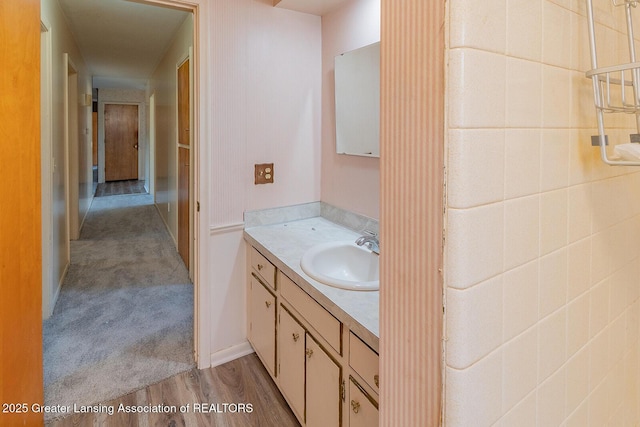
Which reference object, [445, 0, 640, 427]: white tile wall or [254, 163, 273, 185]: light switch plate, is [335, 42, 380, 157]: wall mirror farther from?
[445, 0, 640, 427]: white tile wall

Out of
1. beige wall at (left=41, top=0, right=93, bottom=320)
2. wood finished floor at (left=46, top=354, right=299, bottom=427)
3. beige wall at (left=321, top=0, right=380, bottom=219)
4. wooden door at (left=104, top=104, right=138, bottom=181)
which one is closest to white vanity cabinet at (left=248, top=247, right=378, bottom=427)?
wood finished floor at (left=46, top=354, right=299, bottom=427)

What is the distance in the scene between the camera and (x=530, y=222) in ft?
2.19

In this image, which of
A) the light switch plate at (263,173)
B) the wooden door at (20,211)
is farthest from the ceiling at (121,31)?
the wooden door at (20,211)

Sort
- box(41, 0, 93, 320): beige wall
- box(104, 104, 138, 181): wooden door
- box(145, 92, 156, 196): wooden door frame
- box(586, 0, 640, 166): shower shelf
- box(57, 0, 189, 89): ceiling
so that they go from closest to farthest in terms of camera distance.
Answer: box(586, 0, 640, 166): shower shelf → box(41, 0, 93, 320): beige wall → box(57, 0, 189, 89): ceiling → box(145, 92, 156, 196): wooden door frame → box(104, 104, 138, 181): wooden door

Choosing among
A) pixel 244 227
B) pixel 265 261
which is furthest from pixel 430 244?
pixel 244 227

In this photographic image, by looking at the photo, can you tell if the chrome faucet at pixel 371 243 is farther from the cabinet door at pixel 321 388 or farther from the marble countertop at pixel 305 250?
the cabinet door at pixel 321 388

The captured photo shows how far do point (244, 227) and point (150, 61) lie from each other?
15.0ft

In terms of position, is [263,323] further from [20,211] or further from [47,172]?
[47,172]

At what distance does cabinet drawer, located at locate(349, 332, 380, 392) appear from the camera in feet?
3.68

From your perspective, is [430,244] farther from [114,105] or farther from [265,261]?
[114,105]

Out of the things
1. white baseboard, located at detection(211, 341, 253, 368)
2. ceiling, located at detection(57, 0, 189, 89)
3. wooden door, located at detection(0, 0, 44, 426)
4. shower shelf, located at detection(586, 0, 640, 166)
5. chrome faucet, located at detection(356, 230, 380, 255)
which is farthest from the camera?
ceiling, located at detection(57, 0, 189, 89)

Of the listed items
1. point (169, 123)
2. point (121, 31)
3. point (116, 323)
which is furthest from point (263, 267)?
point (121, 31)

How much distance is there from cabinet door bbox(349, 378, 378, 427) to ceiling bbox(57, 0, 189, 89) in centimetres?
290

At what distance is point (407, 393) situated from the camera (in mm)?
650
